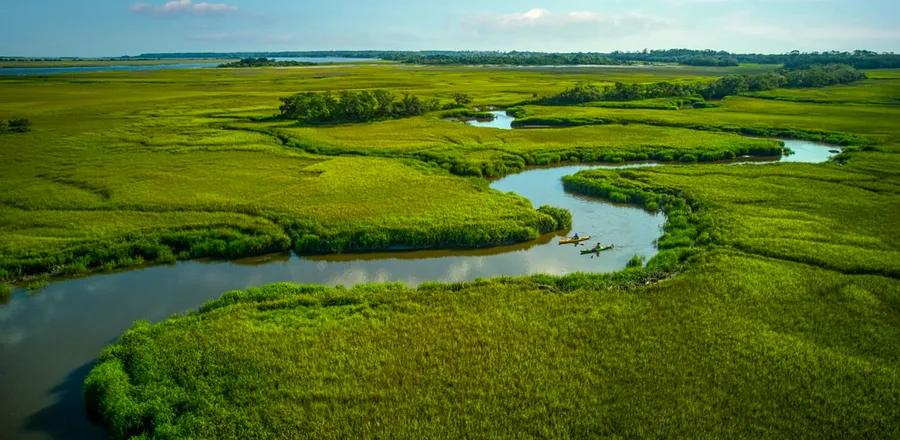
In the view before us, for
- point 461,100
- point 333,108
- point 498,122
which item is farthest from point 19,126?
point 498,122

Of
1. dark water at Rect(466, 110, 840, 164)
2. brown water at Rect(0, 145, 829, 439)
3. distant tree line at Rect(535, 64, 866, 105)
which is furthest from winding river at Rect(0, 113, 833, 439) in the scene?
Result: distant tree line at Rect(535, 64, 866, 105)

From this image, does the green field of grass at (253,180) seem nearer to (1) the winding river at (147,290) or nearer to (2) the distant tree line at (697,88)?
(1) the winding river at (147,290)

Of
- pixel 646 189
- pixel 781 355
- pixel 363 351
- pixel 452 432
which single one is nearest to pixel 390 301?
pixel 363 351

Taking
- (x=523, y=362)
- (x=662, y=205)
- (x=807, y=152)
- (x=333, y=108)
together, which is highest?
(x=333, y=108)

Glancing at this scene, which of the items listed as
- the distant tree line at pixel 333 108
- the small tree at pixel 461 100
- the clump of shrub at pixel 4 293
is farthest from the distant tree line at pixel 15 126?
the small tree at pixel 461 100

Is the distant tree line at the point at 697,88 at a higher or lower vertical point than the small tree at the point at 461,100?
higher

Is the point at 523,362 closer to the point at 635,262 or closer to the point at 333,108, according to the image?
the point at 635,262
